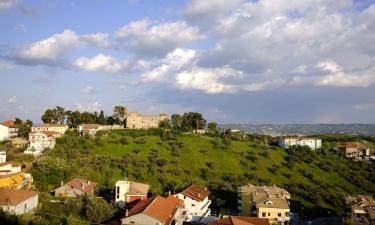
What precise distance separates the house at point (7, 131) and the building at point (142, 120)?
2903cm

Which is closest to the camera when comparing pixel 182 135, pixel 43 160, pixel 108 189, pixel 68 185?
pixel 68 185

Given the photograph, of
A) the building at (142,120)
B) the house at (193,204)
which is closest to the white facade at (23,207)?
the house at (193,204)

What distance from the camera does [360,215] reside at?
4906cm

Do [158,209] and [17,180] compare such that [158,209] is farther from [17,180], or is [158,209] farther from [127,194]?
[17,180]

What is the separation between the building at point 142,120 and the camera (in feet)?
373

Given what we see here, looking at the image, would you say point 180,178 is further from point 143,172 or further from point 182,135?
point 182,135

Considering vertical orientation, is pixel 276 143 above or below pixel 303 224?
above

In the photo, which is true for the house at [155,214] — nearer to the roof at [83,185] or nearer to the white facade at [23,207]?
the white facade at [23,207]

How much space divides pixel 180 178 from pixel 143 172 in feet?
21.0

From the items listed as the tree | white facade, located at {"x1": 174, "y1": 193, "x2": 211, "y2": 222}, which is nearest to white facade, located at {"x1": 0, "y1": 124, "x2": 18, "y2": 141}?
the tree

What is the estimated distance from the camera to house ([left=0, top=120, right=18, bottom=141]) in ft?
289

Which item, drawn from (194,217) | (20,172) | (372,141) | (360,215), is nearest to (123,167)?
(20,172)

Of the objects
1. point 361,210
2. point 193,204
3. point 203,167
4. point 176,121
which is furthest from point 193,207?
point 176,121

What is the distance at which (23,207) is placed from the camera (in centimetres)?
4128
